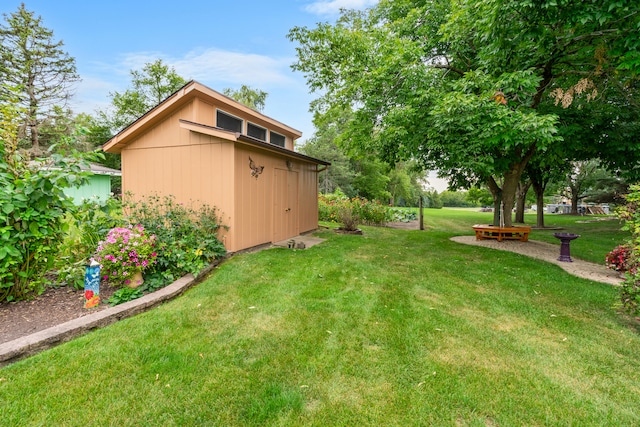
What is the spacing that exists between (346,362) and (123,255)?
11.2 feet

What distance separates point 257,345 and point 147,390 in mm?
950

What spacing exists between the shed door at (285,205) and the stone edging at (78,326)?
378cm

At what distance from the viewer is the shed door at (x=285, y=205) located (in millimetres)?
7777

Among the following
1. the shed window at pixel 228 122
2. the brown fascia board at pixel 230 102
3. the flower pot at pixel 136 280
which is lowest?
the flower pot at pixel 136 280

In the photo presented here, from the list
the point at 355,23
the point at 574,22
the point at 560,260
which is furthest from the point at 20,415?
the point at 355,23

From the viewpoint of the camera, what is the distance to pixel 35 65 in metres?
19.5

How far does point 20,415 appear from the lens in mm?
1854

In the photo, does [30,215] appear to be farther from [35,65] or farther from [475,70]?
[35,65]

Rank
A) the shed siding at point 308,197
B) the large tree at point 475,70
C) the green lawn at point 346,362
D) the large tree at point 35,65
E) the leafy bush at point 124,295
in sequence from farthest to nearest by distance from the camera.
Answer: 1. the large tree at point 35,65
2. the shed siding at point 308,197
3. the large tree at point 475,70
4. the leafy bush at point 124,295
5. the green lawn at point 346,362

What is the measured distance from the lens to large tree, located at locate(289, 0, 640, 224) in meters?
4.62

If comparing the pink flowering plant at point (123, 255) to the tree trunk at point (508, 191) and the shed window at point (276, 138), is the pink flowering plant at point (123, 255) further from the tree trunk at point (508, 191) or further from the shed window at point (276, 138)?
the tree trunk at point (508, 191)

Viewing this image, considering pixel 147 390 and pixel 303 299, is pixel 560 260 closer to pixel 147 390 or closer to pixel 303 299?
pixel 303 299

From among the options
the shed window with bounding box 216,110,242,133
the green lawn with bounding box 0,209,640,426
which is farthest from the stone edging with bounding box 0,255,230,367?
the shed window with bounding box 216,110,242,133

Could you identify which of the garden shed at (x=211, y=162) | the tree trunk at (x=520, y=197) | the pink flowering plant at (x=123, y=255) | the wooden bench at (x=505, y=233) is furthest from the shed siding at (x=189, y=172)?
the tree trunk at (x=520, y=197)
